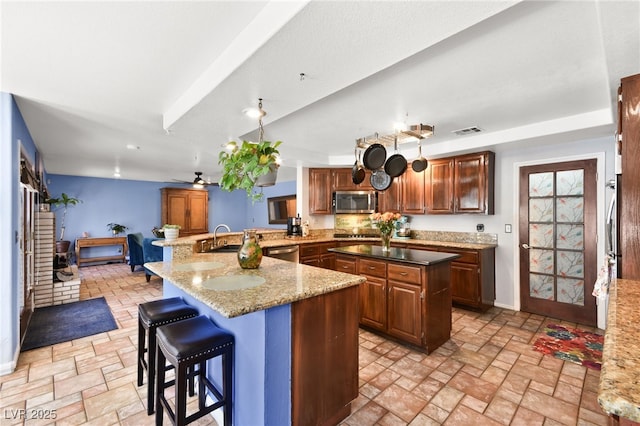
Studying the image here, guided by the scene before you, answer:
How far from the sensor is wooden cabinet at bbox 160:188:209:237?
27.3 feet

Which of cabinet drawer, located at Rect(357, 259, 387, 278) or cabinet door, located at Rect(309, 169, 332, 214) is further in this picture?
cabinet door, located at Rect(309, 169, 332, 214)

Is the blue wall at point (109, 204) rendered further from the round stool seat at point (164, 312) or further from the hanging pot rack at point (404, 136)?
the round stool seat at point (164, 312)

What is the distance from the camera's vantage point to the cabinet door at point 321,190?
17.9 ft

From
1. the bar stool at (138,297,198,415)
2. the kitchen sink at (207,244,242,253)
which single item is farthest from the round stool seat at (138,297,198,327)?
the kitchen sink at (207,244,242,253)

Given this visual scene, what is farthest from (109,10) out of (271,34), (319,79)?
(319,79)

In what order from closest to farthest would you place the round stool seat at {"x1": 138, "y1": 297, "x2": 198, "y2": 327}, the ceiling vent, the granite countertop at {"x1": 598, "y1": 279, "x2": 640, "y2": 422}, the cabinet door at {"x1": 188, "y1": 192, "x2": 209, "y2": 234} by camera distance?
1. the granite countertop at {"x1": 598, "y1": 279, "x2": 640, "y2": 422}
2. the round stool seat at {"x1": 138, "y1": 297, "x2": 198, "y2": 327}
3. the ceiling vent
4. the cabinet door at {"x1": 188, "y1": 192, "x2": 209, "y2": 234}

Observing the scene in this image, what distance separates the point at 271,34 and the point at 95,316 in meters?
4.20

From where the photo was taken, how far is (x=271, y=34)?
4.78ft

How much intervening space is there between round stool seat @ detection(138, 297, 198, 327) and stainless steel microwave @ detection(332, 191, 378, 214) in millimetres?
3505

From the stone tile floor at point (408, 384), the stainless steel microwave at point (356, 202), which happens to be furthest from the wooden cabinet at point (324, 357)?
the stainless steel microwave at point (356, 202)

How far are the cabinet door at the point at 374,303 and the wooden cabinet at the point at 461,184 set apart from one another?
1983 mm

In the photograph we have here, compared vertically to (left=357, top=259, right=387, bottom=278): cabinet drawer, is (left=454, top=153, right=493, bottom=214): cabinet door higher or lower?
higher

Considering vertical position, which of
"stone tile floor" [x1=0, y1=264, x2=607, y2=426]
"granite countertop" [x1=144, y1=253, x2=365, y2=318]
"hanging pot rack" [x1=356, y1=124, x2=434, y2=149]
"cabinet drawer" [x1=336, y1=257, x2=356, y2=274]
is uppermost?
"hanging pot rack" [x1=356, y1=124, x2=434, y2=149]

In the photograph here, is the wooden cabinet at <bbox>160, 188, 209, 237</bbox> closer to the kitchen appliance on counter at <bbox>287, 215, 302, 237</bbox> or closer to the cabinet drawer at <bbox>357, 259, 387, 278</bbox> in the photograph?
the kitchen appliance on counter at <bbox>287, 215, 302, 237</bbox>
